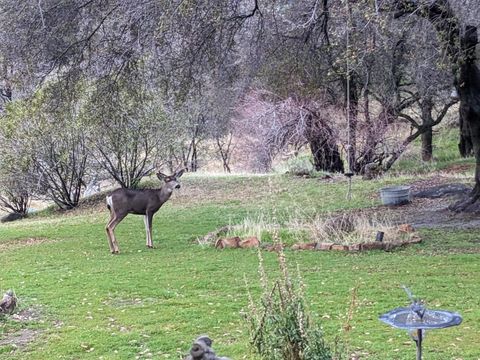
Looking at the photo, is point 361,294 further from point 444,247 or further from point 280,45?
point 280,45

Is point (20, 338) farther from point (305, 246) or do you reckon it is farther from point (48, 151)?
point (48, 151)

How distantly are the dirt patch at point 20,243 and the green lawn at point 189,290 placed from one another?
0.11ft

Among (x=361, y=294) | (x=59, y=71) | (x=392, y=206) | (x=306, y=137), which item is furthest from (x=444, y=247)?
(x=306, y=137)

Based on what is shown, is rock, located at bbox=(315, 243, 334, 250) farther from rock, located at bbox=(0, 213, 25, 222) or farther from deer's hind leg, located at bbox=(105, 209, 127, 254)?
rock, located at bbox=(0, 213, 25, 222)

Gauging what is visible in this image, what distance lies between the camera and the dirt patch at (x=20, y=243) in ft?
44.8

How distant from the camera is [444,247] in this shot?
10.2 m

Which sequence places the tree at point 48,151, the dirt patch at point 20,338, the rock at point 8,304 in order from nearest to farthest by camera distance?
the dirt patch at point 20,338 < the rock at point 8,304 < the tree at point 48,151

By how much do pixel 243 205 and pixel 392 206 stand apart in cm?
393

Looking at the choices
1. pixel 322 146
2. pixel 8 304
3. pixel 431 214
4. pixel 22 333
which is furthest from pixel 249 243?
pixel 322 146

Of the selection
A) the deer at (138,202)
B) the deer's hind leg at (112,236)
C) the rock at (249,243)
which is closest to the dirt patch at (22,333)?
the deer's hind leg at (112,236)

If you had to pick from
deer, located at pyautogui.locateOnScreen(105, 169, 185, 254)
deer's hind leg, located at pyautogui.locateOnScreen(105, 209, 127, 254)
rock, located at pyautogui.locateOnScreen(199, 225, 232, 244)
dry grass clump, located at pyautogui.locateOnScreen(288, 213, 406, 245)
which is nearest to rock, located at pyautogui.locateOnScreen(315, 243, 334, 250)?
dry grass clump, located at pyautogui.locateOnScreen(288, 213, 406, 245)

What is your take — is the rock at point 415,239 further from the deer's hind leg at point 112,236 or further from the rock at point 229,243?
the deer's hind leg at point 112,236

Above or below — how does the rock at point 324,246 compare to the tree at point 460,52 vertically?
below

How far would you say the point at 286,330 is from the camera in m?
4.07
